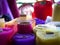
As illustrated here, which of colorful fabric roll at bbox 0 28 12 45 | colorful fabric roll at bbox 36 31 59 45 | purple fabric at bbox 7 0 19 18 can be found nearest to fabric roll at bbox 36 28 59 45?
colorful fabric roll at bbox 36 31 59 45

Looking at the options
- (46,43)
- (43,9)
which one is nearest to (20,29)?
(46,43)

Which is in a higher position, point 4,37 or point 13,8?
point 13,8

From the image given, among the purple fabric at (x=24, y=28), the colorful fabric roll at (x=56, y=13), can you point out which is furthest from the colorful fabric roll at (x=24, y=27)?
the colorful fabric roll at (x=56, y=13)

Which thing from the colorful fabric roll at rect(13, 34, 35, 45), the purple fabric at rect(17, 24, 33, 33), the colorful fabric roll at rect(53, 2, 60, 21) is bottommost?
the colorful fabric roll at rect(13, 34, 35, 45)

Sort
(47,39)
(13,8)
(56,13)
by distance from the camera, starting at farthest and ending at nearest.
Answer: (13,8) < (56,13) < (47,39)

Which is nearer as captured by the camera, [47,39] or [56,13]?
[47,39]

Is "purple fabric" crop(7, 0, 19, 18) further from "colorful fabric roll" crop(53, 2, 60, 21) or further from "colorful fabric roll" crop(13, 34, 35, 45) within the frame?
"colorful fabric roll" crop(13, 34, 35, 45)

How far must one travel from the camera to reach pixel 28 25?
620 millimetres

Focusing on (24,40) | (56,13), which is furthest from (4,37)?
(56,13)

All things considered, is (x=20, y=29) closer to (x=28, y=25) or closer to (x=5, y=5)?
(x=28, y=25)

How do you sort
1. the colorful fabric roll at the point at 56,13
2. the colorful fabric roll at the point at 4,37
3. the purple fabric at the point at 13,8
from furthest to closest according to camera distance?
the purple fabric at the point at 13,8
the colorful fabric roll at the point at 56,13
the colorful fabric roll at the point at 4,37

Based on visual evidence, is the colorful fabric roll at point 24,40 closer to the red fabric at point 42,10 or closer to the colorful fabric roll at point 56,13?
the colorful fabric roll at point 56,13

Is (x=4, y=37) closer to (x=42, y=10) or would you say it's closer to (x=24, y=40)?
(x=24, y=40)

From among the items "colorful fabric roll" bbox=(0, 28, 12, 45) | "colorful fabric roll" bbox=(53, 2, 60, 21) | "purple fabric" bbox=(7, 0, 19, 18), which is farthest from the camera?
"purple fabric" bbox=(7, 0, 19, 18)
